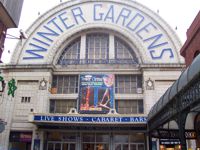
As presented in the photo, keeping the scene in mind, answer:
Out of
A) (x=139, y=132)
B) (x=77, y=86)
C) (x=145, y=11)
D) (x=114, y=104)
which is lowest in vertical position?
(x=139, y=132)

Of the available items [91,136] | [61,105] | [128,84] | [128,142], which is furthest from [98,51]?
[128,142]

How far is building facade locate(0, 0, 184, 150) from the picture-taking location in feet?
101

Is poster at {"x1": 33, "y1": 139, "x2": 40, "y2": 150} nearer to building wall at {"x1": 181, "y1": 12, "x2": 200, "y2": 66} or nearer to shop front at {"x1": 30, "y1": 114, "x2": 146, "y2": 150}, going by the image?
shop front at {"x1": 30, "y1": 114, "x2": 146, "y2": 150}

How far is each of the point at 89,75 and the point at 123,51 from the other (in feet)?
17.9

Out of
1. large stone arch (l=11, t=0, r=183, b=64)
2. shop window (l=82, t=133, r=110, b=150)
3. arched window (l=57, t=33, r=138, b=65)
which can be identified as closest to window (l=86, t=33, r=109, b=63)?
arched window (l=57, t=33, r=138, b=65)

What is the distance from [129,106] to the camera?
3256 cm

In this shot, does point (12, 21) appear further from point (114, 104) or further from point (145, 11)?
point (145, 11)

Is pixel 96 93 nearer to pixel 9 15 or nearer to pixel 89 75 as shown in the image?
pixel 89 75

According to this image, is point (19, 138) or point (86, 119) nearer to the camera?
point (86, 119)

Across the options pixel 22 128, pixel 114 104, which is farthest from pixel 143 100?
pixel 22 128

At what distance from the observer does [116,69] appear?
33.1 m

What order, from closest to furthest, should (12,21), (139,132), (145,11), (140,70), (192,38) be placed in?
(192,38)
(12,21)
(139,132)
(140,70)
(145,11)

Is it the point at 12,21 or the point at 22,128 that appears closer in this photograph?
the point at 12,21

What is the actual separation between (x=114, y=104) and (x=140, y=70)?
5039 mm
